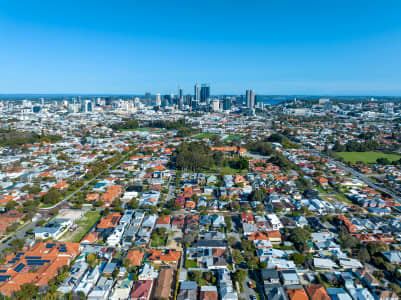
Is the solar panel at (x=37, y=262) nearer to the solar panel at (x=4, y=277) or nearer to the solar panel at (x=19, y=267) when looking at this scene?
the solar panel at (x=19, y=267)

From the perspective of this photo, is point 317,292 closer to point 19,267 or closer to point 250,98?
point 19,267

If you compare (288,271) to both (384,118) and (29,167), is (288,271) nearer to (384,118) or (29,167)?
(29,167)

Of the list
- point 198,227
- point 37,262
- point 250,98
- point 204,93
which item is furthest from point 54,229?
point 204,93

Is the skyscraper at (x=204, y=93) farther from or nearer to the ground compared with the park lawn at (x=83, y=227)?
farther from the ground

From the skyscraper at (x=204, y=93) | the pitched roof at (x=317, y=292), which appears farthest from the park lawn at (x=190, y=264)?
the skyscraper at (x=204, y=93)

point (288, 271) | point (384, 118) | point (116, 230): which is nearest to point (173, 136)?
point (116, 230)

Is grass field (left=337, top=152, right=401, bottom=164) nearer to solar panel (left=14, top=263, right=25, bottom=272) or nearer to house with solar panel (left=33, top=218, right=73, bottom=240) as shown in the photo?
house with solar panel (left=33, top=218, right=73, bottom=240)
